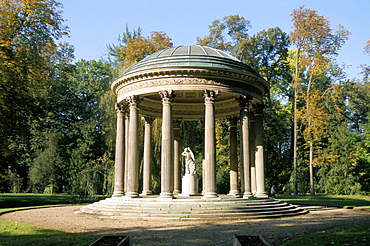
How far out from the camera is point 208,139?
24.0 metres

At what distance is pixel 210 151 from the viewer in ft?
78.3

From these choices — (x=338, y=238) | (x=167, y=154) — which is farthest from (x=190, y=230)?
(x=167, y=154)

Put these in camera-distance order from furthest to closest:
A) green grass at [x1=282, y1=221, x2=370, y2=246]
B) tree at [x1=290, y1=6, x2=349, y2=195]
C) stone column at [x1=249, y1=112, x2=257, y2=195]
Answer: tree at [x1=290, y1=6, x2=349, y2=195] < stone column at [x1=249, y1=112, x2=257, y2=195] < green grass at [x1=282, y1=221, x2=370, y2=246]

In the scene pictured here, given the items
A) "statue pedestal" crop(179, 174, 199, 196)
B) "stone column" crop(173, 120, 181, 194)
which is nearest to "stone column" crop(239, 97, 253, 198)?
"statue pedestal" crop(179, 174, 199, 196)

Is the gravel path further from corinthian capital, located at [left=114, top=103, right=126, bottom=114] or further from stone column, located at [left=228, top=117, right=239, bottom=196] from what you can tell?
corinthian capital, located at [left=114, top=103, right=126, bottom=114]

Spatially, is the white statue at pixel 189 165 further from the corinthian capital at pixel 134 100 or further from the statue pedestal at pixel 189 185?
the corinthian capital at pixel 134 100

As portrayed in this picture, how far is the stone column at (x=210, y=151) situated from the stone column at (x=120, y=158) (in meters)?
8.25

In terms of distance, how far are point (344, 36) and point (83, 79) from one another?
4617 centimetres

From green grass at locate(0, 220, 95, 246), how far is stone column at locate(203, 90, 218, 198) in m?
10.8

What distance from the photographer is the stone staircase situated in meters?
20.6

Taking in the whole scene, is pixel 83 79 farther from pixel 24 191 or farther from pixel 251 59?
pixel 251 59

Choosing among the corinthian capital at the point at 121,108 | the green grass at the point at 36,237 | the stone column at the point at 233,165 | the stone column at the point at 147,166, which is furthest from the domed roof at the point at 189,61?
the green grass at the point at 36,237

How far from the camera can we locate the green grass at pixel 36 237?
41.9ft

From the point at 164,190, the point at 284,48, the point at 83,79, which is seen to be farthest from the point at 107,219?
the point at 83,79
